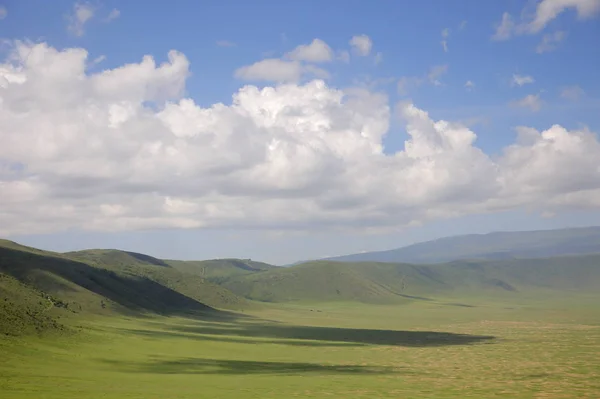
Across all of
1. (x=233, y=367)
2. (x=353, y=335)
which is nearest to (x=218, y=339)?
(x=353, y=335)

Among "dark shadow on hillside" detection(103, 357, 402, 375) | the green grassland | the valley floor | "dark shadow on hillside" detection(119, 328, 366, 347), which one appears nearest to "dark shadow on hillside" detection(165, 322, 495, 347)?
the green grassland

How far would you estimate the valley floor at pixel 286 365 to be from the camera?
7925 centimetres

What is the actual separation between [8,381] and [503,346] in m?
119

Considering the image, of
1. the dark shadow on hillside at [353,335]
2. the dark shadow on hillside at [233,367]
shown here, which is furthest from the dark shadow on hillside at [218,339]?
the dark shadow on hillside at [233,367]

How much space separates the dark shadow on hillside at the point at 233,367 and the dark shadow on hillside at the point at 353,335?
50422 mm

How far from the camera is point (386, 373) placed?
4097 inches

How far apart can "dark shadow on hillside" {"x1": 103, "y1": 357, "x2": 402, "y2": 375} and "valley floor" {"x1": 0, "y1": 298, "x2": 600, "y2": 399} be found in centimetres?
18

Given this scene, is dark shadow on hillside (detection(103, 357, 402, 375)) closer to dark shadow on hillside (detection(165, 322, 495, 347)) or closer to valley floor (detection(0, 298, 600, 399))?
valley floor (detection(0, 298, 600, 399))

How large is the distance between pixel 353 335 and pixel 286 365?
73506 millimetres

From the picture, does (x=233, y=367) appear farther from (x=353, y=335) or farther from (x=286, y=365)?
(x=353, y=335)

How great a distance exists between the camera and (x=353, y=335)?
184 m

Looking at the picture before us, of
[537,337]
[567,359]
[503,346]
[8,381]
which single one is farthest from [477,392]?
[537,337]

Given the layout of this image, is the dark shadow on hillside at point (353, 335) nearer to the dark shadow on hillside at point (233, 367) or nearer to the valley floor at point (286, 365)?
the valley floor at point (286, 365)

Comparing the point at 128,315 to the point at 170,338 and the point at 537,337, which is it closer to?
the point at 170,338
